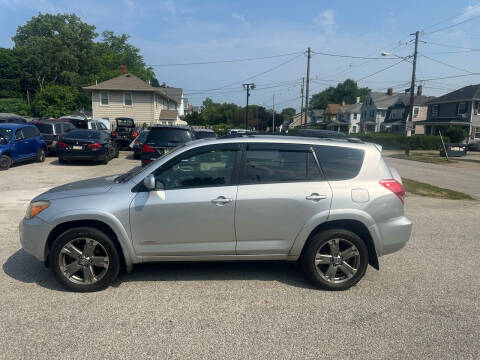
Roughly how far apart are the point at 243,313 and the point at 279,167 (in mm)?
1632

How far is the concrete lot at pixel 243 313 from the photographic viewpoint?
3041mm

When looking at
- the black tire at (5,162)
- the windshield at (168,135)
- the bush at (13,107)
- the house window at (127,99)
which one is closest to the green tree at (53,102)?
the bush at (13,107)

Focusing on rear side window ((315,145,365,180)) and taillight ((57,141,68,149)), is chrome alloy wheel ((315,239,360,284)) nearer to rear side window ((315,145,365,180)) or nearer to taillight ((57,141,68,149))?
rear side window ((315,145,365,180))

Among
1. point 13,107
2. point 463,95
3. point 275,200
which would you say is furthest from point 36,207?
point 13,107

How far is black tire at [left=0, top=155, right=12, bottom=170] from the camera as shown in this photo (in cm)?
1265

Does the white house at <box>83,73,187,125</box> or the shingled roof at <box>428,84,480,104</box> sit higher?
the shingled roof at <box>428,84,480,104</box>

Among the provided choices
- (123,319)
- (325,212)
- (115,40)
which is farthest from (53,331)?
(115,40)

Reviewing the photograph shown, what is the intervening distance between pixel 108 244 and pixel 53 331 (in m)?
0.98

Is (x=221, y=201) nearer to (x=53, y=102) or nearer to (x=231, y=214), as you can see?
(x=231, y=214)

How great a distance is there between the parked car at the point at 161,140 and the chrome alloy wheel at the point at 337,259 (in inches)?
293

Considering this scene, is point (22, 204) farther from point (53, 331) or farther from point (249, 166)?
point (249, 166)

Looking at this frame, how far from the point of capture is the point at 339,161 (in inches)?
166

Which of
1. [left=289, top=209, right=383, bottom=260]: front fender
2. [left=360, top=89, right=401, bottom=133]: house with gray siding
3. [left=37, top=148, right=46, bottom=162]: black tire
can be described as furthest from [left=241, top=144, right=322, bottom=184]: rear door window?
[left=360, top=89, right=401, bottom=133]: house with gray siding

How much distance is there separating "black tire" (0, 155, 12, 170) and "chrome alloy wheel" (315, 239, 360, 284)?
12.7 metres
